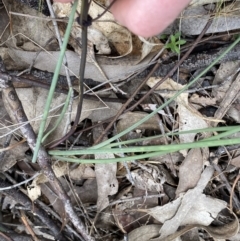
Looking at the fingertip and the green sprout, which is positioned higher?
the fingertip

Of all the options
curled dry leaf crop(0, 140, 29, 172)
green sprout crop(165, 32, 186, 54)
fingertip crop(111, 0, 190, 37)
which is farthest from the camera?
curled dry leaf crop(0, 140, 29, 172)

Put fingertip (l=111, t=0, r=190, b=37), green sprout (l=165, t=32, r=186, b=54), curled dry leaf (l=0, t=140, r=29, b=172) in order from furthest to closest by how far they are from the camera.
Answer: curled dry leaf (l=0, t=140, r=29, b=172) → green sprout (l=165, t=32, r=186, b=54) → fingertip (l=111, t=0, r=190, b=37)

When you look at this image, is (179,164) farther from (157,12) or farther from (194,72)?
(157,12)

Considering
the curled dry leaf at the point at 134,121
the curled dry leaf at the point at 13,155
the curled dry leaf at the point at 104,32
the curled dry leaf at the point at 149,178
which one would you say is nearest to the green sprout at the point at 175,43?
the curled dry leaf at the point at 104,32

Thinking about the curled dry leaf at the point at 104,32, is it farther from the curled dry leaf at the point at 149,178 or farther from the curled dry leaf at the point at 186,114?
the curled dry leaf at the point at 149,178


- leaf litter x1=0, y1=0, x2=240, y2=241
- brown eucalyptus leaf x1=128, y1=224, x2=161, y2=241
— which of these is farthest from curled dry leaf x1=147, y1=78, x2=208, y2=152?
brown eucalyptus leaf x1=128, y1=224, x2=161, y2=241

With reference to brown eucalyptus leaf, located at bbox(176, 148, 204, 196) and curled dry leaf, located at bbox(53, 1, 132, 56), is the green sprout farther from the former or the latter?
brown eucalyptus leaf, located at bbox(176, 148, 204, 196)

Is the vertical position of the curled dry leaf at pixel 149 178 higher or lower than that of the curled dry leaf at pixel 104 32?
lower

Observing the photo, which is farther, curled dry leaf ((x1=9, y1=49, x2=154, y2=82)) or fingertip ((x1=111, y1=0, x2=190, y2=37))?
curled dry leaf ((x1=9, y1=49, x2=154, y2=82))

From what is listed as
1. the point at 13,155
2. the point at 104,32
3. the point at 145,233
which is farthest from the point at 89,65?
the point at 145,233

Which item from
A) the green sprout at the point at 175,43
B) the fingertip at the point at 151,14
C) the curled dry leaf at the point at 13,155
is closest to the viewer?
the fingertip at the point at 151,14
